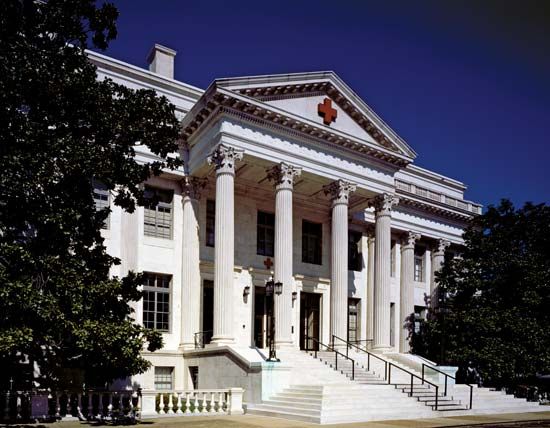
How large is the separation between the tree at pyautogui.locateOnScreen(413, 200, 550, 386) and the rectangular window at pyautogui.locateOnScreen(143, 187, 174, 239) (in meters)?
15.3

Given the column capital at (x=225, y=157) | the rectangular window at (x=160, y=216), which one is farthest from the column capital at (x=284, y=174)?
the rectangular window at (x=160, y=216)

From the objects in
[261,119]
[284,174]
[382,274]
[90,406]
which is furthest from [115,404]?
[382,274]

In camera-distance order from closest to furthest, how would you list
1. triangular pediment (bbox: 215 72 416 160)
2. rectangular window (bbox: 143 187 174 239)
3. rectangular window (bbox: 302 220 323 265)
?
1. triangular pediment (bbox: 215 72 416 160)
2. rectangular window (bbox: 143 187 174 239)
3. rectangular window (bbox: 302 220 323 265)

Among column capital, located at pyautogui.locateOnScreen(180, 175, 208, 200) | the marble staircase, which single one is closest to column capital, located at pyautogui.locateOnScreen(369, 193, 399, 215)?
the marble staircase

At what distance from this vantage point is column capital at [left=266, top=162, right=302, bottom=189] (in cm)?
2466

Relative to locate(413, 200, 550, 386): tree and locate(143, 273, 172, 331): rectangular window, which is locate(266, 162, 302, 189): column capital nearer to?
locate(143, 273, 172, 331): rectangular window

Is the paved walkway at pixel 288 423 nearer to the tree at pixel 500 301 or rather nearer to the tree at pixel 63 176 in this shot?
the tree at pixel 63 176

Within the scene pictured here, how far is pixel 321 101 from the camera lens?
26.5 m

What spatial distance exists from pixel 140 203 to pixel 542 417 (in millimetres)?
15685

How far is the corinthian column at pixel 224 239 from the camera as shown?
22.8m

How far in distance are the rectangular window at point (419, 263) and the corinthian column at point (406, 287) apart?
→ 85.5 inches

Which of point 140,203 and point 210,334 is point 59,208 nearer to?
point 140,203

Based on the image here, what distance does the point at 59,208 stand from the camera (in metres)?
14.2

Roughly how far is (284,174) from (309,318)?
8.95 meters
